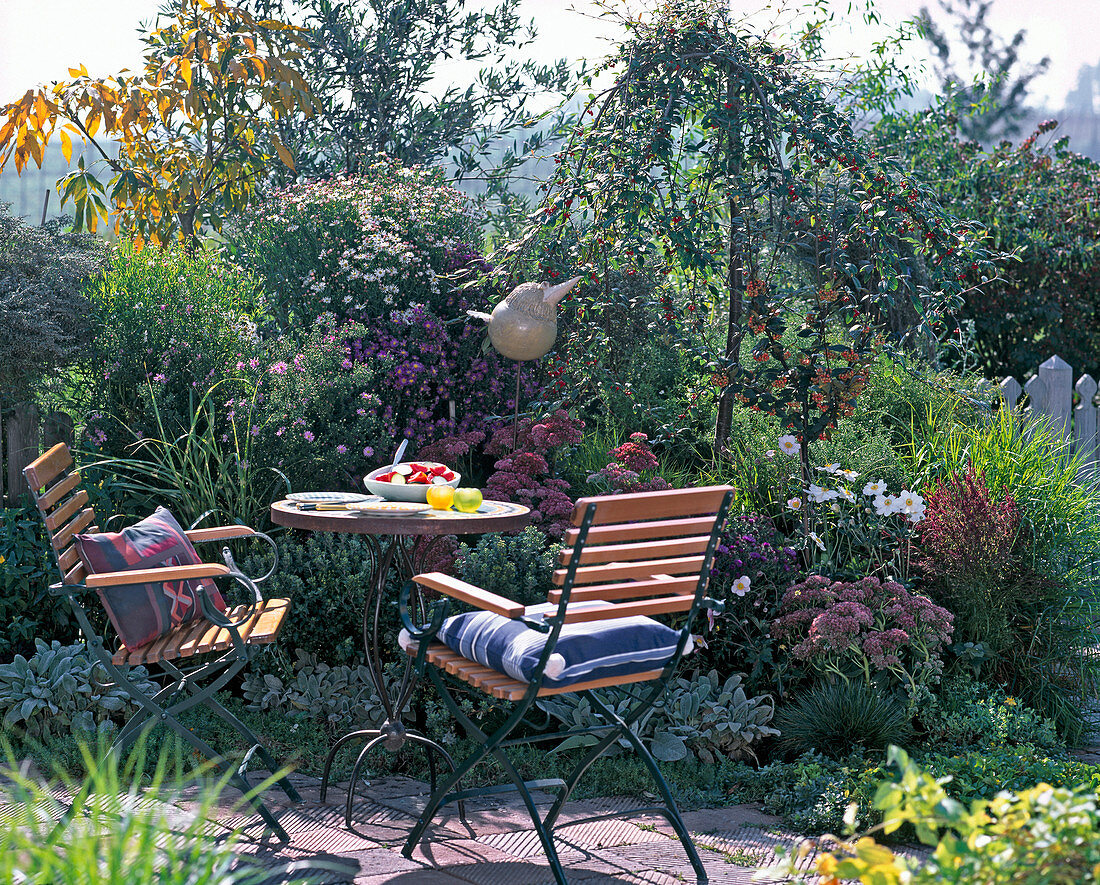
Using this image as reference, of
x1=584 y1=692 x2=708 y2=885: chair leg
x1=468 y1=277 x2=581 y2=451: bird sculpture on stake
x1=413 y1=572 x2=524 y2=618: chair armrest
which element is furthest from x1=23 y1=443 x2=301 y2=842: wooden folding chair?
x1=468 y1=277 x2=581 y2=451: bird sculpture on stake

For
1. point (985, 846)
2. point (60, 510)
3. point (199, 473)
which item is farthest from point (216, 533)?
point (985, 846)

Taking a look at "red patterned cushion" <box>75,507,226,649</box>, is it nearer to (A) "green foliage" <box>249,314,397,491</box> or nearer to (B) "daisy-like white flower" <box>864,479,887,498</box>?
(A) "green foliage" <box>249,314,397,491</box>

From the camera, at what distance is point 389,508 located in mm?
3180

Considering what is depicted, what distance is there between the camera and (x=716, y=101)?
4.98m

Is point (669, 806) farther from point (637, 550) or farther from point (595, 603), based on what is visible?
point (637, 550)

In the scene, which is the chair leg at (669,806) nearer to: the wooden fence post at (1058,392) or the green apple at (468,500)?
the green apple at (468,500)

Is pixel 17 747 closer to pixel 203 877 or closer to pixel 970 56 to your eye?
pixel 203 877

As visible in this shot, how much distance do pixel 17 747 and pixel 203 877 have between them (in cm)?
248

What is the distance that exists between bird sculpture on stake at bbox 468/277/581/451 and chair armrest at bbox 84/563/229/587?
2382mm

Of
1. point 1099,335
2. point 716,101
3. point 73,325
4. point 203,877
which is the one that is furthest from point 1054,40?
point 203,877

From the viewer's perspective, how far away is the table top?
9.78 feet

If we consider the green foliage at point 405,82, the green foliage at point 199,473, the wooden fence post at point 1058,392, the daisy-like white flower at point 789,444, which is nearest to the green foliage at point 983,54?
the green foliage at point 405,82

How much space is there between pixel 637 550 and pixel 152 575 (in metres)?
1.41

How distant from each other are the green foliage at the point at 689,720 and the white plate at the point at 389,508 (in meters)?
0.92
